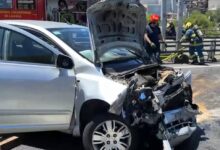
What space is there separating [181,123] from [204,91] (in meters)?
4.48

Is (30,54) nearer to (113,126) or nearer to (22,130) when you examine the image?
(22,130)

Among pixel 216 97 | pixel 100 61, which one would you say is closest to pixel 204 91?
pixel 216 97

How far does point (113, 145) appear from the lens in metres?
5.05

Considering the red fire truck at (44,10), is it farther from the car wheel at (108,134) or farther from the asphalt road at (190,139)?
the car wheel at (108,134)

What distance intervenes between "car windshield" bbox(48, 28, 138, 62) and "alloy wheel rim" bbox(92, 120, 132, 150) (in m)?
0.90

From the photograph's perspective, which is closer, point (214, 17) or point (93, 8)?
point (93, 8)

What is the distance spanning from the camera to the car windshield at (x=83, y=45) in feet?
18.2

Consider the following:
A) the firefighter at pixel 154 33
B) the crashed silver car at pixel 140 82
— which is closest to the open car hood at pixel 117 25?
the crashed silver car at pixel 140 82

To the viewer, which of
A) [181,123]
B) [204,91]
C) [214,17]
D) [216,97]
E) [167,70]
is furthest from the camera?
[214,17]

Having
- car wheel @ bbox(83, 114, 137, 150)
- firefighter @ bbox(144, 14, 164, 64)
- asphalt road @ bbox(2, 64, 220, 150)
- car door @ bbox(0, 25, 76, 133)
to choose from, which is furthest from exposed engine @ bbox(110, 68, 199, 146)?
firefighter @ bbox(144, 14, 164, 64)

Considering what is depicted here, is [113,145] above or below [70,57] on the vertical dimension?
below

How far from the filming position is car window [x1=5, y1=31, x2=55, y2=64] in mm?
5266

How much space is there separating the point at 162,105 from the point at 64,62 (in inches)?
47.7

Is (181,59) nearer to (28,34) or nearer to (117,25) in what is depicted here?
(117,25)
